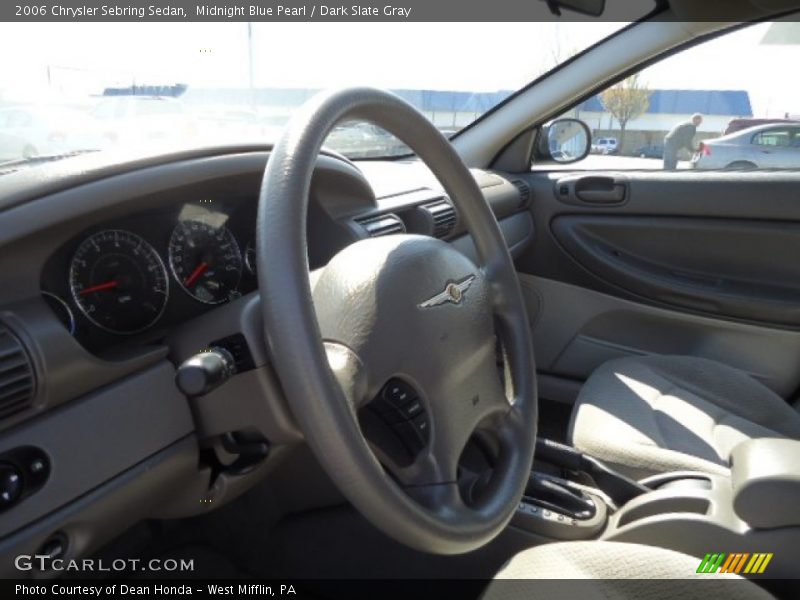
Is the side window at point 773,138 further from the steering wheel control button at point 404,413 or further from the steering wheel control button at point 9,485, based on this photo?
the steering wheel control button at point 9,485

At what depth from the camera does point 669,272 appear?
269cm

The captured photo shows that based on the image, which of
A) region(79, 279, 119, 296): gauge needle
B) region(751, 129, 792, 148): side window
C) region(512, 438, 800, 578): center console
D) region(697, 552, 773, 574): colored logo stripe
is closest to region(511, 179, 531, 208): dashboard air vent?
region(751, 129, 792, 148): side window

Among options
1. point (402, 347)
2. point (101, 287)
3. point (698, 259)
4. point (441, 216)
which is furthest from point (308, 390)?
point (698, 259)

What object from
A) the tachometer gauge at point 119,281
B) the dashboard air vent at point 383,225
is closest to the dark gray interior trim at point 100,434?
the tachometer gauge at point 119,281

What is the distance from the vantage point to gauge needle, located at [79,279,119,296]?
1112mm

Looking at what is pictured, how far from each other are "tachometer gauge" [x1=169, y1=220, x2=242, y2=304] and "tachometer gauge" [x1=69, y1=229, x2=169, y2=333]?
0.14 feet

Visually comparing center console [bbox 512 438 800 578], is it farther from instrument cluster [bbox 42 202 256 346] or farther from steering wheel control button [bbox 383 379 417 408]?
instrument cluster [bbox 42 202 256 346]

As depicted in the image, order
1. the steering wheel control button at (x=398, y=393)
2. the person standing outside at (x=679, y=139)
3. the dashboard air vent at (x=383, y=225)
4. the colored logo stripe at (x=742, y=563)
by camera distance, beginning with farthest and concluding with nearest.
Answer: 1. the person standing outside at (x=679, y=139)
2. the dashboard air vent at (x=383, y=225)
3. the colored logo stripe at (x=742, y=563)
4. the steering wheel control button at (x=398, y=393)

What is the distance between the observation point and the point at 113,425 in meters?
1.04

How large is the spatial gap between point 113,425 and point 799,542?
113cm

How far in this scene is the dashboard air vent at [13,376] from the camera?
0.90m

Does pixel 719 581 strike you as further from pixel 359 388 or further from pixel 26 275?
pixel 26 275

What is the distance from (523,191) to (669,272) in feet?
2.11

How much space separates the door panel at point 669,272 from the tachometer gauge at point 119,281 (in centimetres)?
189
